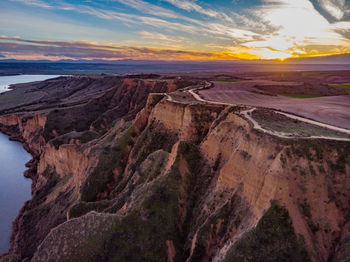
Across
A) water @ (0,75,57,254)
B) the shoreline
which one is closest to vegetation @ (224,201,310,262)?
the shoreline

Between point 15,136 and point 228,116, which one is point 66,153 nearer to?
point 228,116

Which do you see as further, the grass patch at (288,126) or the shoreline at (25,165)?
the shoreline at (25,165)

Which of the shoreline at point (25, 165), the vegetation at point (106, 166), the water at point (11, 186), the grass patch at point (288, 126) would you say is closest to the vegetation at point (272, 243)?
the grass patch at point (288, 126)

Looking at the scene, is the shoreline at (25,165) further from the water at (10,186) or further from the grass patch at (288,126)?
the grass patch at (288,126)

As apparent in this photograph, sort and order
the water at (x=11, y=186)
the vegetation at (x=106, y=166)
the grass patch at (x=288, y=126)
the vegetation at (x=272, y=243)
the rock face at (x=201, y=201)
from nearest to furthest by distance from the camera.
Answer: the vegetation at (x=272, y=243), the rock face at (x=201, y=201), the grass patch at (x=288, y=126), the vegetation at (x=106, y=166), the water at (x=11, y=186)

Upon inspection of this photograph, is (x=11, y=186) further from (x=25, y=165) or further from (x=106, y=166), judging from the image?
(x=106, y=166)

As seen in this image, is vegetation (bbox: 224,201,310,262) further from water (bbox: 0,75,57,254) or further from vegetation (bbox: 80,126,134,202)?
water (bbox: 0,75,57,254)

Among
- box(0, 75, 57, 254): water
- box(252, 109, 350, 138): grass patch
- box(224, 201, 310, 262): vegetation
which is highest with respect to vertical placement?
box(252, 109, 350, 138): grass patch
